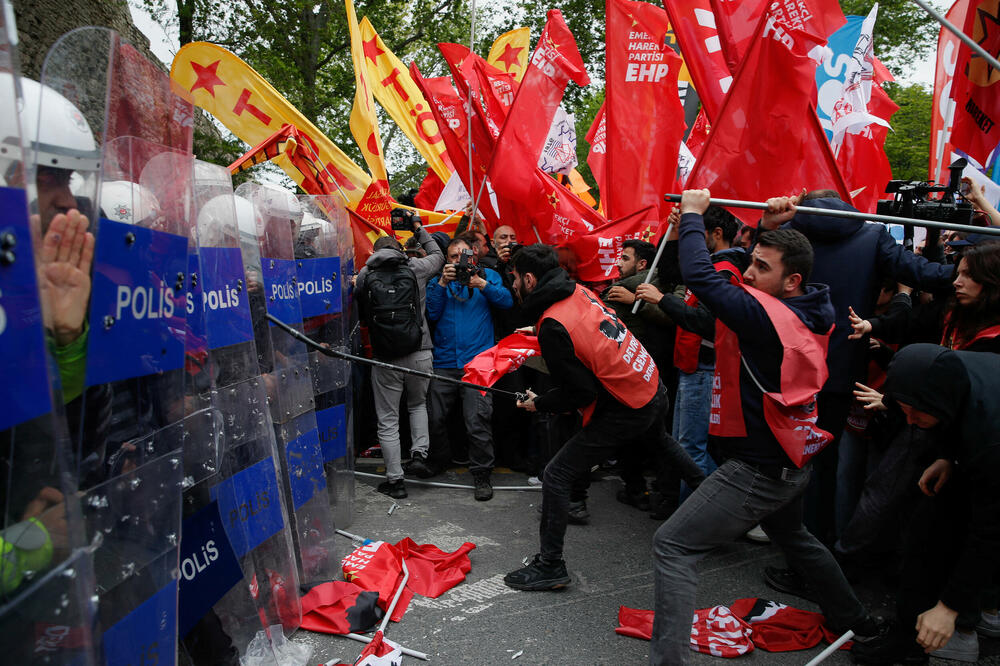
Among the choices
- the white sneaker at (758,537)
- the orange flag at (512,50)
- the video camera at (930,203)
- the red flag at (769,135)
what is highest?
the orange flag at (512,50)

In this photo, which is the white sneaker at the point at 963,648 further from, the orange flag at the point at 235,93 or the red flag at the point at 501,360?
the orange flag at the point at 235,93

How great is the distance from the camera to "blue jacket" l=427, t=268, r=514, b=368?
590 centimetres

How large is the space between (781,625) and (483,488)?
2703 mm

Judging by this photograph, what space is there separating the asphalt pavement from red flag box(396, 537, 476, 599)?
0.07 m

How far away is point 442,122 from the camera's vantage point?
22.0 ft

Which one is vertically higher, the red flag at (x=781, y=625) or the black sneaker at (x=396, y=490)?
the red flag at (x=781, y=625)

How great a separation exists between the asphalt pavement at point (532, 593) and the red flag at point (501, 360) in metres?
1.23

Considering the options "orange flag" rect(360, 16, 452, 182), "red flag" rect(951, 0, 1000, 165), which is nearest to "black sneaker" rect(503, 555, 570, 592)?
"red flag" rect(951, 0, 1000, 165)

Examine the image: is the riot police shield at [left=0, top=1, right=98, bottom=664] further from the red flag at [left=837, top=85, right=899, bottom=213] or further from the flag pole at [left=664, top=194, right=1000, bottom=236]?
the red flag at [left=837, top=85, right=899, bottom=213]

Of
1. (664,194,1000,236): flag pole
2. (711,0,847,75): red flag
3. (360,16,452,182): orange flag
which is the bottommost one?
(664,194,1000,236): flag pole

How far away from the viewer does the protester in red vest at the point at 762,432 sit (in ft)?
9.02

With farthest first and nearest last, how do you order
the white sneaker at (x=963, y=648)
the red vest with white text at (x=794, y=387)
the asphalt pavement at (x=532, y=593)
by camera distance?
the asphalt pavement at (x=532, y=593), the white sneaker at (x=963, y=648), the red vest with white text at (x=794, y=387)

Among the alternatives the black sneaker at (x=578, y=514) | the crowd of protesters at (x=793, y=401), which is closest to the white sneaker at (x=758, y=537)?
the crowd of protesters at (x=793, y=401)

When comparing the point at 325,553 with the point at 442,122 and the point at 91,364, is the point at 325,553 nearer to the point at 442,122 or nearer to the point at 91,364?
the point at 91,364
